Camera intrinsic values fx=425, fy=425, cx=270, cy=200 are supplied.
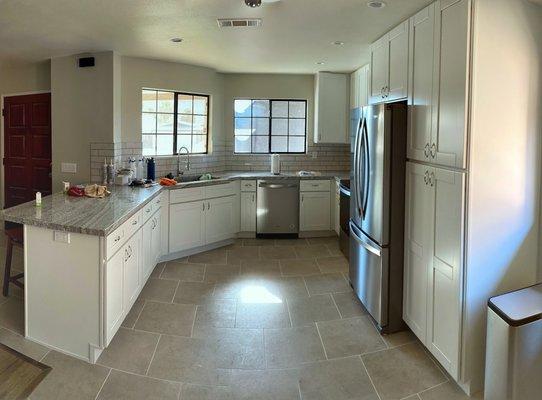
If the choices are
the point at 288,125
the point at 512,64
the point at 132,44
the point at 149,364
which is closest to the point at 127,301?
the point at 149,364

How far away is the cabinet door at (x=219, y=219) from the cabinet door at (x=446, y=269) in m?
3.03

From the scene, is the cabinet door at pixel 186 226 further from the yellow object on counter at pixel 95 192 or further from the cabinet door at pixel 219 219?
the yellow object on counter at pixel 95 192

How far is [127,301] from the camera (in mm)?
3096

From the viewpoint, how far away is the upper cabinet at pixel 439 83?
2.29 m

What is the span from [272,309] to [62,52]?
351 centimetres

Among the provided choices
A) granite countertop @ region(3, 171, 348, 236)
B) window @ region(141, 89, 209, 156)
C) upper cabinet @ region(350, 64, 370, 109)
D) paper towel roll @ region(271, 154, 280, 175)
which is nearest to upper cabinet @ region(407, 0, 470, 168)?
granite countertop @ region(3, 171, 348, 236)

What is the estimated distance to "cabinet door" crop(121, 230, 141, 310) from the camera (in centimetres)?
304

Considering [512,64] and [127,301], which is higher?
[512,64]

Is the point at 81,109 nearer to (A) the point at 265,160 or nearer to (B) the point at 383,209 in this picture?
(A) the point at 265,160

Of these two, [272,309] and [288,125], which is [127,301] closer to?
[272,309]

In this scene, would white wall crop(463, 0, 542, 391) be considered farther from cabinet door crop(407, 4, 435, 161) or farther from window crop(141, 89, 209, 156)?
window crop(141, 89, 209, 156)

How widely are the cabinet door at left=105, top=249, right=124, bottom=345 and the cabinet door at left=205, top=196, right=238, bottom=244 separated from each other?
221 centimetres

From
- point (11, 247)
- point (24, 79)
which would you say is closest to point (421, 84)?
point (11, 247)

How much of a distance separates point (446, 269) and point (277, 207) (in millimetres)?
3385
